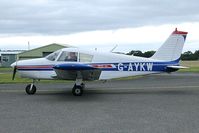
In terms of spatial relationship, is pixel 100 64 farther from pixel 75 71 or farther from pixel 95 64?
pixel 75 71

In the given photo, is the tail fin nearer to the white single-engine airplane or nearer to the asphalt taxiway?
the white single-engine airplane

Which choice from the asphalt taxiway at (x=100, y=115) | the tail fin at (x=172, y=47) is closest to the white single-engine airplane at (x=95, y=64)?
the tail fin at (x=172, y=47)

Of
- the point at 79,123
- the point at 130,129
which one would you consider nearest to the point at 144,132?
the point at 130,129

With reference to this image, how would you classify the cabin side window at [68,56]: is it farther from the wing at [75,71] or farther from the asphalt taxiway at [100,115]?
the asphalt taxiway at [100,115]

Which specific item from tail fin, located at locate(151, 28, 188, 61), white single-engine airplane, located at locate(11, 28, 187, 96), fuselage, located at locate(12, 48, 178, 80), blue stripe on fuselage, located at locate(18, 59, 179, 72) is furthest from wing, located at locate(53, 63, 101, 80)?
tail fin, located at locate(151, 28, 188, 61)

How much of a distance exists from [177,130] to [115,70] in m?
8.00

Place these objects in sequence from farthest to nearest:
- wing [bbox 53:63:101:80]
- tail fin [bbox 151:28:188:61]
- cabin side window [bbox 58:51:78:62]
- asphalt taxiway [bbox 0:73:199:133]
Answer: tail fin [bbox 151:28:188:61] < cabin side window [bbox 58:51:78:62] < wing [bbox 53:63:101:80] < asphalt taxiway [bbox 0:73:199:133]

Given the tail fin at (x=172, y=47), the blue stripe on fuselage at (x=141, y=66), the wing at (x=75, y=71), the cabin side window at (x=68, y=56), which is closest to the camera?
the wing at (x=75, y=71)

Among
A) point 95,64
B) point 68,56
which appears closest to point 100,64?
point 95,64

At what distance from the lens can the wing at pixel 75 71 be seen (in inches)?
495

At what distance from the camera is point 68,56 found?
14344 millimetres

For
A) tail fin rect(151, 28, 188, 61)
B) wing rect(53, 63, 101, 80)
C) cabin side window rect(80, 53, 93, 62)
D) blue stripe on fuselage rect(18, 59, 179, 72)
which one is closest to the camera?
wing rect(53, 63, 101, 80)

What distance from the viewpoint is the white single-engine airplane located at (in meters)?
13.7

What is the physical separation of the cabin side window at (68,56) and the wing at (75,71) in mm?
849
